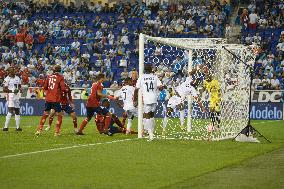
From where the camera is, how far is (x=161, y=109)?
37.7 metres

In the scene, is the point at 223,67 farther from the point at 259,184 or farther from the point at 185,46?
the point at 259,184

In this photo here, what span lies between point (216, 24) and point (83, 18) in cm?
957

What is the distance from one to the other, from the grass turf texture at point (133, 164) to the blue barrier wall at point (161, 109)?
11.1 meters

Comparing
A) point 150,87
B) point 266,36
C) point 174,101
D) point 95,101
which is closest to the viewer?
point 150,87

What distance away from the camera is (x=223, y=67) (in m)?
23.7

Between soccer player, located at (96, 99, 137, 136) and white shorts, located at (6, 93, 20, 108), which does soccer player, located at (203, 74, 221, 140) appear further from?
white shorts, located at (6, 93, 20, 108)

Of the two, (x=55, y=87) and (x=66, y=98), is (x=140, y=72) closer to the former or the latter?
(x=55, y=87)

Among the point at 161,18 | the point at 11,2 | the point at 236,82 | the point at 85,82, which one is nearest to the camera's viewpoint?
the point at 236,82

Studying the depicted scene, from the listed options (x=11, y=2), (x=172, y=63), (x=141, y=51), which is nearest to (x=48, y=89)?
(x=141, y=51)

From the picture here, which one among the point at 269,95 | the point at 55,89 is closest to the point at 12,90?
the point at 55,89

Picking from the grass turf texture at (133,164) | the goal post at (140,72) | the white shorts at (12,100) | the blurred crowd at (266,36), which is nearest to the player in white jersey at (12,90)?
the white shorts at (12,100)

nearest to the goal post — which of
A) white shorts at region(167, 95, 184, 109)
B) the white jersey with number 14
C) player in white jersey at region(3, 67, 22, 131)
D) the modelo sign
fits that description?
the white jersey with number 14

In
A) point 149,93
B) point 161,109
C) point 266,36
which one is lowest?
point 161,109

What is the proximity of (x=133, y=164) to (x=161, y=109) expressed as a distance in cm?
2291
